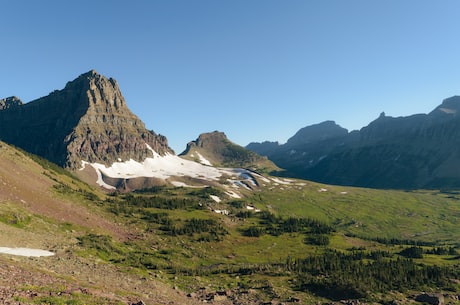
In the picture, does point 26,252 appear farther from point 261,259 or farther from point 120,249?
point 261,259

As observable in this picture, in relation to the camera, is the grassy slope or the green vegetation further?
the green vegetation

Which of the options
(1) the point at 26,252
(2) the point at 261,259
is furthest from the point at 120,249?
(2) the point at 261,259

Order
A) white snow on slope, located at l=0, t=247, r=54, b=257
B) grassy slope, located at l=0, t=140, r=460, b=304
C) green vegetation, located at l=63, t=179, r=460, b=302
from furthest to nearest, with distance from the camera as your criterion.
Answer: green vegetation, located at l=63, t=179, r=460, b=302
white snow on slope, located at l=0, t=247, r=54, b=257
grassy slope, located at l=0, t=140, r=460, b=304

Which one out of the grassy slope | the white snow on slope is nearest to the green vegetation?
the grassy slope

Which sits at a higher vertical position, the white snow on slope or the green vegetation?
the white snow on slope

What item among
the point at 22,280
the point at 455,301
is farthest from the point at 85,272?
the point at 455,301

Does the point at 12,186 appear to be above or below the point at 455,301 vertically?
above

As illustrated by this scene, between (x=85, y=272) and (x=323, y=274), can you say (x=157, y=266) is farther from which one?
(x=323, y=274)

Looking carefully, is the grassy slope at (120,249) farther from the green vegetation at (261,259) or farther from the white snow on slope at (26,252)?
the white snow on slope at (26,252)

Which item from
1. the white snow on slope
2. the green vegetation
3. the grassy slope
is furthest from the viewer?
the green vegetation

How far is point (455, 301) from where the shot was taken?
68.3 m

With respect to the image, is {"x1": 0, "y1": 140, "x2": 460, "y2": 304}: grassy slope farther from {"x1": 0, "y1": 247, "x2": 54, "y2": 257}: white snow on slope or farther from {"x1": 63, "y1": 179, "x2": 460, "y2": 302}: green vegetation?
{"x1": 0, "y1": 247, "x2": 54, "y2": 257}: white snow on slope

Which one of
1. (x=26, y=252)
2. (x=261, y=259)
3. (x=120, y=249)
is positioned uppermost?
(x=26, y=252)

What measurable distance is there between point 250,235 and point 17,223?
85292 mm
